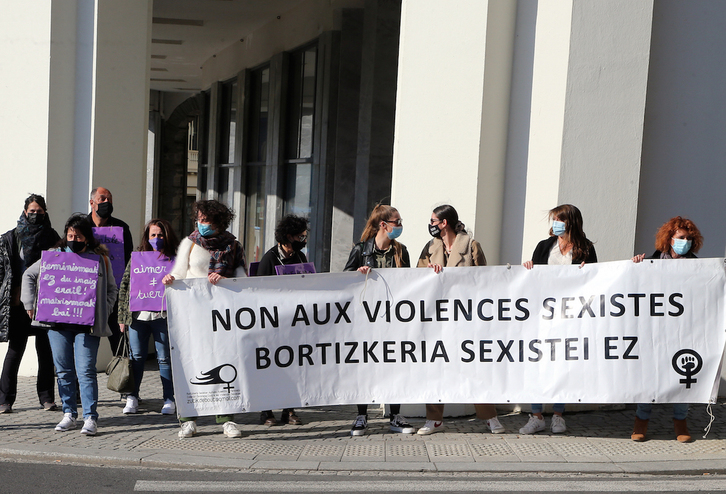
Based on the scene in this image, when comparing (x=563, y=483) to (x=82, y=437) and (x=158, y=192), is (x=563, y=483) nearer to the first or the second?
(x=82, y=437)

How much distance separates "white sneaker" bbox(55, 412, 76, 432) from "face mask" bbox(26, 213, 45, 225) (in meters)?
1.70

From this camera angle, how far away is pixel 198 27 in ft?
60.1

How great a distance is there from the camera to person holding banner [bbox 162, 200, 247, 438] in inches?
254

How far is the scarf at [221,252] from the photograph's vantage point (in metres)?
6.49

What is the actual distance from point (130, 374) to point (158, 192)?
23.3m

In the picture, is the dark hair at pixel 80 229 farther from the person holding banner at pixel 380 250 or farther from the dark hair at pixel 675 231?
the dark hair at pixel 675 231

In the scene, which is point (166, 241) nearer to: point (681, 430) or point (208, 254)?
point (208, 254)

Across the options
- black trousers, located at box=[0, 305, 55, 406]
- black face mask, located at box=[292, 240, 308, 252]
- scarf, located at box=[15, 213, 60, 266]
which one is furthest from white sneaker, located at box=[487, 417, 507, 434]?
scarf, located at box=[15, 213, 60, 266]

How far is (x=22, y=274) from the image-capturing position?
693 centimetres

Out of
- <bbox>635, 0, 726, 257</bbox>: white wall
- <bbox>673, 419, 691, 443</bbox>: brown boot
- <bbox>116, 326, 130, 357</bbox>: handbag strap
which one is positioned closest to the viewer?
<bbox>673, 419, 691, 443</bbox>: brown boot

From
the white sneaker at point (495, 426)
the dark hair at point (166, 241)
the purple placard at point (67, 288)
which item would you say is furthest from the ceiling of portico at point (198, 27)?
the white sneaker at point (495, 426)

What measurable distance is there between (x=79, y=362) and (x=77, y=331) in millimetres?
253

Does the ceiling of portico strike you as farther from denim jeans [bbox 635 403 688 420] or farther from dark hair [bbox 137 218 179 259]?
denim jeans [bbox 635 403 688 420]

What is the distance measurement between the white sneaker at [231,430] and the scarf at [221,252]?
4.04 feet
